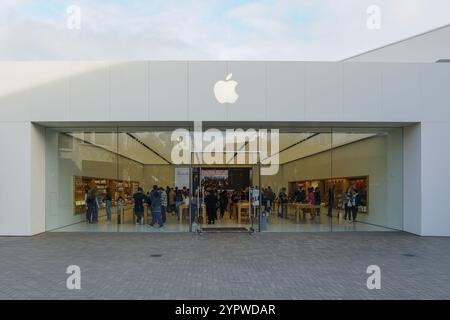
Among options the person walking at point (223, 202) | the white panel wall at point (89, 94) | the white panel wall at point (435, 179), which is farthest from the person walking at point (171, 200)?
the white panel wall at point (435, 179)

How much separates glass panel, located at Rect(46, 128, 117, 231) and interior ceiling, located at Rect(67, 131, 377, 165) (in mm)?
39

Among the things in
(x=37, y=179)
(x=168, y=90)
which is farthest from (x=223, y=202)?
(x=37, y=179)

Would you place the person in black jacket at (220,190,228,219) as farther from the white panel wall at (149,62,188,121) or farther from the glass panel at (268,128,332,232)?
the white panel wall at (149,62,188,121)

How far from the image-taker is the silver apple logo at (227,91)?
13633 millimetres

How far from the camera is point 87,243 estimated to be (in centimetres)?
1214

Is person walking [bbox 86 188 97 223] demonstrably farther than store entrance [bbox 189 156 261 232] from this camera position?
Yes

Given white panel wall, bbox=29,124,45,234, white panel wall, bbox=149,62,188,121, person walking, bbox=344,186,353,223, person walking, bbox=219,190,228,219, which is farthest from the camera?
person walking, bbox=219,190,228,219

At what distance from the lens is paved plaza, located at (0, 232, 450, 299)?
6844mm

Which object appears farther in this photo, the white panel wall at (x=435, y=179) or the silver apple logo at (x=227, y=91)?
the silver apple logo at (x=227, y=91)

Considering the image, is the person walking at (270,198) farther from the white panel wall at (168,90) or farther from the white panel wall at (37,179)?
the white panel wall at (37,179)

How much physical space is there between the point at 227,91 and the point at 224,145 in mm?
2845

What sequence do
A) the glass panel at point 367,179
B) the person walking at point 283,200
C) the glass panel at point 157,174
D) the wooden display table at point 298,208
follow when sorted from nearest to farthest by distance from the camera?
the glass panel at point 367,179, the glass panel at point 157,174, the person walking at point 283,200, the wooden display table at point 298,208

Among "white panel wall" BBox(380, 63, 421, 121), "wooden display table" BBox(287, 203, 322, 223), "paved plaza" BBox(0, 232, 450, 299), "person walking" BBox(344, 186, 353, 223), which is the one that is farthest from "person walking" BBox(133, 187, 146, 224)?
"white panel wall" BBox(380, 63, 421, 121)

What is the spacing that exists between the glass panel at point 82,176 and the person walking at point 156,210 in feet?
5.20
